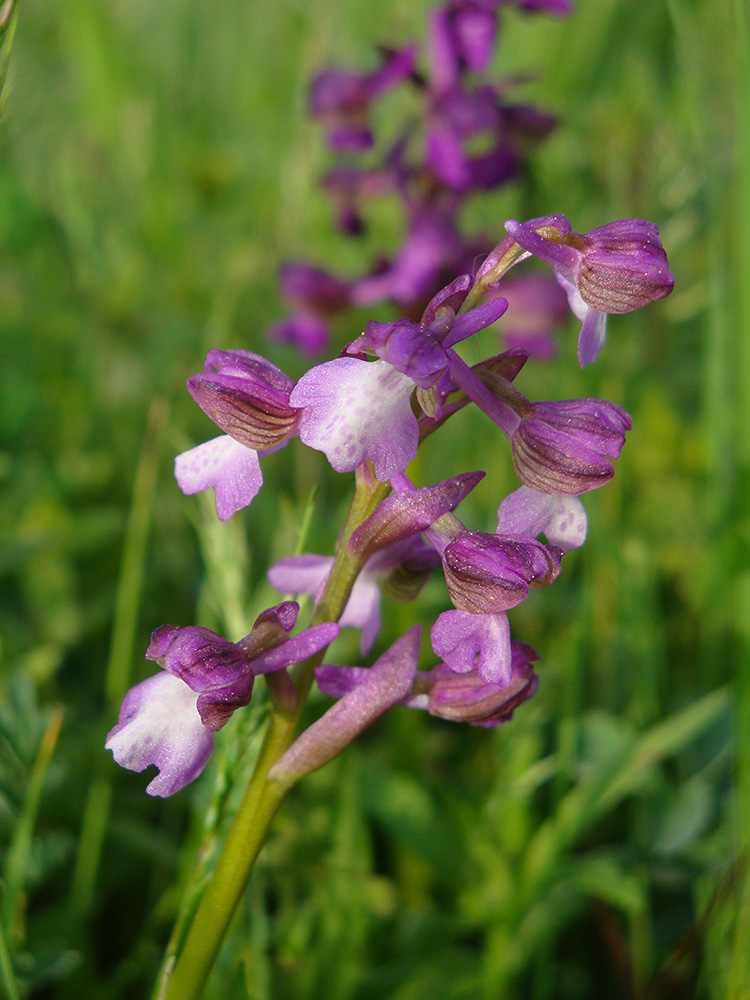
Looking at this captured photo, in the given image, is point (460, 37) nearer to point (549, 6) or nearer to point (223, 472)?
point (549, 6)

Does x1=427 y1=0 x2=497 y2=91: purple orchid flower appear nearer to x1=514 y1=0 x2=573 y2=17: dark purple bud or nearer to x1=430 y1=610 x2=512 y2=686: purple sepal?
x1=514 y1=0 x2=573 y2=17: dark purple bud

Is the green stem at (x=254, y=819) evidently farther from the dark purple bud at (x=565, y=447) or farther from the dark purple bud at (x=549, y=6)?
the dark purple bud at (x=549, y=6)

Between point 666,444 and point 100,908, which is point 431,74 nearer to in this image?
point 666,444

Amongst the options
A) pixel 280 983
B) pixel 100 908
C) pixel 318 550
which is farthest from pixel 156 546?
pixel 280 983

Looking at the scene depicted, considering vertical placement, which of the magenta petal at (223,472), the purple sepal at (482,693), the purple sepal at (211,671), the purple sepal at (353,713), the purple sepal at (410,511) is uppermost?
the magenta petal at (223,472)

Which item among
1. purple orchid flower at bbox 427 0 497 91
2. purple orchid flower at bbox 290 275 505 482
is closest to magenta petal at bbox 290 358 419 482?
purple orchid flower at bbox 290 275 505 482

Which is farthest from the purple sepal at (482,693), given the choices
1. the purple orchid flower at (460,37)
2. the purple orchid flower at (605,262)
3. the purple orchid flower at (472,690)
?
the purple orchid flower at (460,37)
